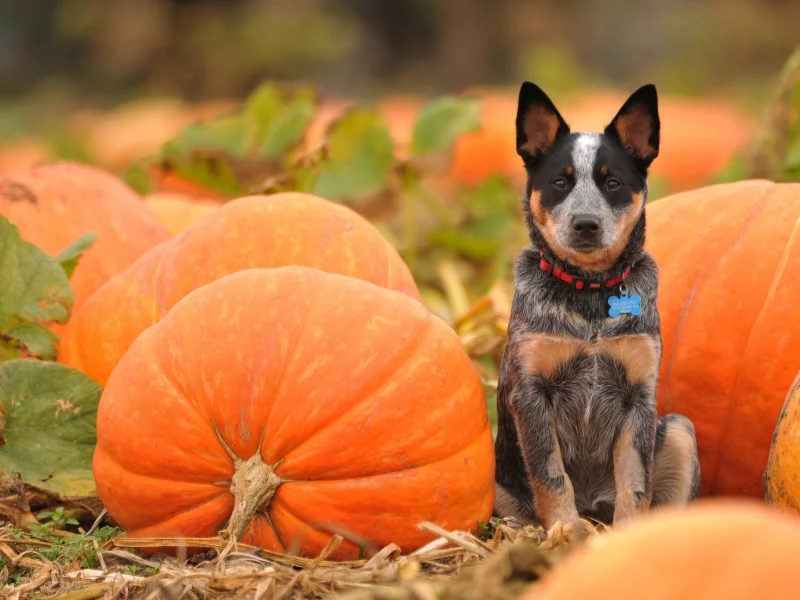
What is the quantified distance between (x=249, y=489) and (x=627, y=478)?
47.1 inches

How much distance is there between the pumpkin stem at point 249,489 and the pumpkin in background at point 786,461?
1425 millimetres

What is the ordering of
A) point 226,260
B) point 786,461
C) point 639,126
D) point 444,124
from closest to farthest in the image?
point 786,461, point 639,126, point 226,260, point 444,124

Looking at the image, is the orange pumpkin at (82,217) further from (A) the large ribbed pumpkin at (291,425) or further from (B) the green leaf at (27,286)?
(A) the large ribbed pumpkin at (291,425)

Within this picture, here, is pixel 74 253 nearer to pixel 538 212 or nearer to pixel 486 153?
pixel 538 212

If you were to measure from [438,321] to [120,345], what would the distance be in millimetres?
1192

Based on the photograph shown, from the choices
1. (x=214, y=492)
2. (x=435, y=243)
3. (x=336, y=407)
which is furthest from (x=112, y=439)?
(x=435, y=243)

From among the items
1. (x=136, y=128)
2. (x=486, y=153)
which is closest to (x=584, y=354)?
(x=486, y=153)

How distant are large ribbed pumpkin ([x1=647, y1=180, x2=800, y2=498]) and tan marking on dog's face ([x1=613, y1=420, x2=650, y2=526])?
544mm

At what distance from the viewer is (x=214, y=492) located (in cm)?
292

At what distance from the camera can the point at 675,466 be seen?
338 cm

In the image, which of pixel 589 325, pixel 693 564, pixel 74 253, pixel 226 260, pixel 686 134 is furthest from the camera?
pixel 686 134

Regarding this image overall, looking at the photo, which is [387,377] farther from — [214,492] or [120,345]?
[120,345]

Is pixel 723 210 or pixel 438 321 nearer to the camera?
pixel 438 321

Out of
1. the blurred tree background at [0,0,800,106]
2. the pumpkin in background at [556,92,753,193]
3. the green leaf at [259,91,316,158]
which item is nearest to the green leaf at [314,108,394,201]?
the green leaf at [259,91,316,158]
